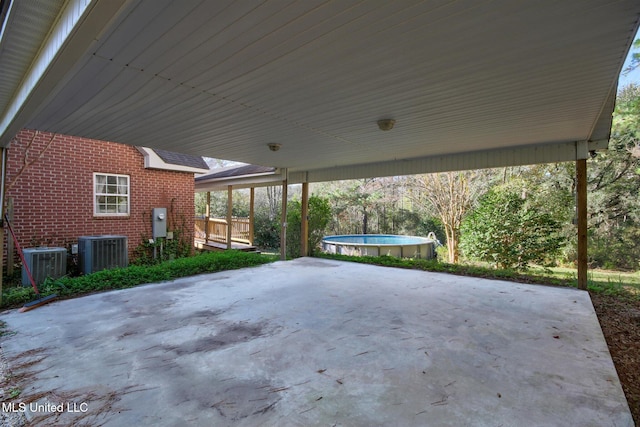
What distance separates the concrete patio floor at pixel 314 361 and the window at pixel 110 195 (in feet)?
10.8

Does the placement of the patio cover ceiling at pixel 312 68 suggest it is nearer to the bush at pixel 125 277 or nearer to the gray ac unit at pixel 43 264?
the bush at pixel 125 277

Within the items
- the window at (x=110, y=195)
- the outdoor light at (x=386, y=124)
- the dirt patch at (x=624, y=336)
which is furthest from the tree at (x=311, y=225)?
the dirt patch at (x=624, y=336)

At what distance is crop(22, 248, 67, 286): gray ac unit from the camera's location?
5.23 metres

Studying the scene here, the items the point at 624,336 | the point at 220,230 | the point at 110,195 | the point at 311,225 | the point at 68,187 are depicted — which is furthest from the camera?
the point at 220,230

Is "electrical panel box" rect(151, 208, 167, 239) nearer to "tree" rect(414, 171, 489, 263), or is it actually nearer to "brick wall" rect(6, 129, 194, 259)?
"brick wall" rect(6, 129, 194, 259)

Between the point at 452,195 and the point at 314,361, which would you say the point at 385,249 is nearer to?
the point at 452,195

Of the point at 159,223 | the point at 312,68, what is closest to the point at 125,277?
the point at 159,223

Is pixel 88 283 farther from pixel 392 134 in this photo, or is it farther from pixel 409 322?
pixel 392 134

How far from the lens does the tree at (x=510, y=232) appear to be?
729 centimetres

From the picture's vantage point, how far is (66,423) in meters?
1.90

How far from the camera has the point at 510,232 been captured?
302 inches

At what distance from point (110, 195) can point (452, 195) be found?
33.7 ft

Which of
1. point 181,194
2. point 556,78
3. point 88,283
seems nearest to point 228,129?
point 88,283

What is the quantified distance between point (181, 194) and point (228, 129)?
498 cm
